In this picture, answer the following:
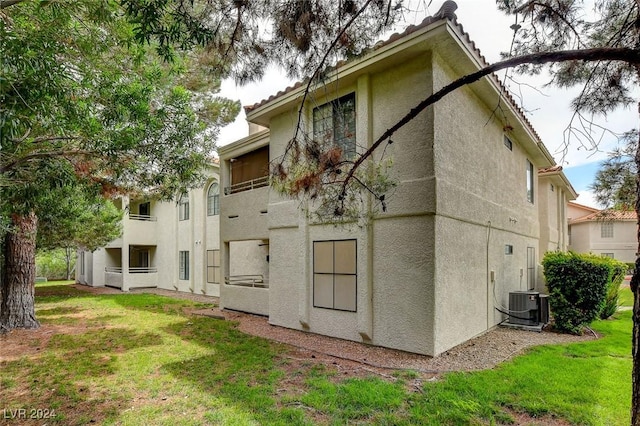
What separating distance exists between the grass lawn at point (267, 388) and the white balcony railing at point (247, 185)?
5.85 m

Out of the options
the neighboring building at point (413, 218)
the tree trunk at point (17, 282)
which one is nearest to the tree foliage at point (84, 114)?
the tree trunk at point (17, 282)

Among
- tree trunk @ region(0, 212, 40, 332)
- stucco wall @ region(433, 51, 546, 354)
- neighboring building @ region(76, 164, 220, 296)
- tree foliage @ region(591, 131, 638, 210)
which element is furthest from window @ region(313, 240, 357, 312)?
neighboring building @ region(76, 164, 220, 296)

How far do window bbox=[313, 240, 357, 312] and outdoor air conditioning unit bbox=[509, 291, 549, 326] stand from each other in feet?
18.5

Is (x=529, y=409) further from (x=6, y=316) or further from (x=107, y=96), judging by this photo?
(x=6, y=316)

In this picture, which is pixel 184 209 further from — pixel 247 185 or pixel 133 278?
pixel 247 185

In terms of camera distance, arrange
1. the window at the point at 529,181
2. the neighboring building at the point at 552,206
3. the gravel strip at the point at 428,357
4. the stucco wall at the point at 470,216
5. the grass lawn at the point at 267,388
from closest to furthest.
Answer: the grass lawn at the point at 267,388 < the gravel strip at the point at 428,357 < the stucco wall at the point at 470,216 < the window at the point at 529,181 < the neighboring building at the point at 552,206

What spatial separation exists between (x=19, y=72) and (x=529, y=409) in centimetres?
833

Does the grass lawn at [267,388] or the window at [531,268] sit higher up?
the window at [531,268]

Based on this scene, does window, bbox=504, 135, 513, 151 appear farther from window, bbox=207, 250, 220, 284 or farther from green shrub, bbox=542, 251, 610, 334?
window, bbox=207, 250, 220, 284

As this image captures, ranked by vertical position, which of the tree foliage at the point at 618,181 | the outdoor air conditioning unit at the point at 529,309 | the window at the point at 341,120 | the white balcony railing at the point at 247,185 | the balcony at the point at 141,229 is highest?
the window at the point at 341,120

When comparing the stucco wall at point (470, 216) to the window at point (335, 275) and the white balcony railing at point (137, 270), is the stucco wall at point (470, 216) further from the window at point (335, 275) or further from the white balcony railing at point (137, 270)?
the white balcony railing at point (137, 270)

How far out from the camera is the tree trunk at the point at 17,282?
1095 centimetres

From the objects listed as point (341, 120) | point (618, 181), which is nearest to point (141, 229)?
point (341, 120)

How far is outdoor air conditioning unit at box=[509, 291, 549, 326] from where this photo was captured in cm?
1033
